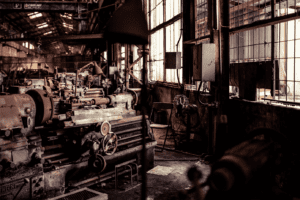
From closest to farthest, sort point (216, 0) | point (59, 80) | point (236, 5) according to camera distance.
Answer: point (216, 0) < point (236, 5) < point (59, 80)

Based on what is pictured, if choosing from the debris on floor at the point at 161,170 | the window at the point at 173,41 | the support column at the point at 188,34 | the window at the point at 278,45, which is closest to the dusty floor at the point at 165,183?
the debris on floor at the point at 161,170

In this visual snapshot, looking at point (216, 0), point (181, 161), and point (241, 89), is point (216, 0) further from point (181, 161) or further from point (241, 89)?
point (181, 161)

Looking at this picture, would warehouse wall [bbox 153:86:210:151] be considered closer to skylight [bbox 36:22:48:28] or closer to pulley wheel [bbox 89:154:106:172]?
pulley wheel [bbox 89:154:106:172]

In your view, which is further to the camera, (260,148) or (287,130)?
(287,130)

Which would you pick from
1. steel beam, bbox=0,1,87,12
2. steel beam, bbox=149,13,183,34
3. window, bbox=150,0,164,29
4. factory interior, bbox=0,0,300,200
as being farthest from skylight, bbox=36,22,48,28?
factory interior, bbox=0,0,300,200

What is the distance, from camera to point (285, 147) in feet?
3.97

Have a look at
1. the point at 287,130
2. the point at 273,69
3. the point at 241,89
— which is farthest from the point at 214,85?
the point at 287,130

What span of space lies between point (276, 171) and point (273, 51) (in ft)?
9.15

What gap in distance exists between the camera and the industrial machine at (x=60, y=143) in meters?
2.39

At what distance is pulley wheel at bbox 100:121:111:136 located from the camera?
122 inches

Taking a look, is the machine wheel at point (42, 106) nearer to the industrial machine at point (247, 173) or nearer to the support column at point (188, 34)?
the industrial machine at point (247, 173)

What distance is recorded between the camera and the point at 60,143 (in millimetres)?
3135

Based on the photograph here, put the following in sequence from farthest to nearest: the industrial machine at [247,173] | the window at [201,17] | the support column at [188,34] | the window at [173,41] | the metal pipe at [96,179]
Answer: the window at [173,41]
the support column at [188,34]
the window at [201,17]
the metal pipe at [96,179]
the industrial machine at [247,173]

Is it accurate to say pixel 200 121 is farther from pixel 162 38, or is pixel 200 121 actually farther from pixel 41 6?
pixel 41 6
